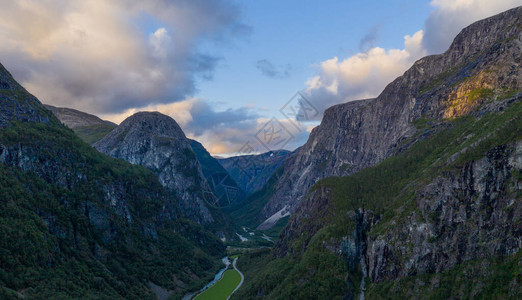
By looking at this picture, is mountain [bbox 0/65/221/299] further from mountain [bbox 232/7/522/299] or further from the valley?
mountain [bbox 232/7/522/299]

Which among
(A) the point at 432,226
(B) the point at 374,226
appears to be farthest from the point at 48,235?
(A) the point at 432,226

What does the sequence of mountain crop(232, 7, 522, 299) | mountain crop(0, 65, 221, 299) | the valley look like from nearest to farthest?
mountain crop(232, 7, 522, 299)
the valley
mountain crop(0, 65, 221, 299)

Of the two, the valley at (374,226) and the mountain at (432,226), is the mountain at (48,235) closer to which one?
the valley at (374,226)

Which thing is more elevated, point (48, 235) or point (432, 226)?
point (48, 235)

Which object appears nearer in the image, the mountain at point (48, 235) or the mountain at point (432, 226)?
the mountain at point (432, 226)

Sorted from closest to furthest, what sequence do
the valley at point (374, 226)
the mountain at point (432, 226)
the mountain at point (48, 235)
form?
the mountain at point (432, 226) < the valley at point (374, 226) < the mountain at point (48, 235)

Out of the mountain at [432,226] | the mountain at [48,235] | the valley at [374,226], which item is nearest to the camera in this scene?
the mountain at [432,226]

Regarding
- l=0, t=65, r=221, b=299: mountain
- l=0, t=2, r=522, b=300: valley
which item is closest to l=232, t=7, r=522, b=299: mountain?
l=0, t=2, r=522, b=300: valley

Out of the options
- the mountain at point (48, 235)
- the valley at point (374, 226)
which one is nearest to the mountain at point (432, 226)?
the valley at point (374, 226)

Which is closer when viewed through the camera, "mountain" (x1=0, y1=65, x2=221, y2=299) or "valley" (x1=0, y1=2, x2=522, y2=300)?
"valley" (x1=0, y1=2, x2=522, y2=300)

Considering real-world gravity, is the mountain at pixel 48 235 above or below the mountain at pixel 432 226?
above

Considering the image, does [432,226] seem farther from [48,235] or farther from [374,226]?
[48,235]

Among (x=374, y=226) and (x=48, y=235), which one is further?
(x=48, y=235)

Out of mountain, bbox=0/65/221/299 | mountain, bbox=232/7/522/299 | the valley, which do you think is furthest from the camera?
mountain, bbox=0/65/221/299
